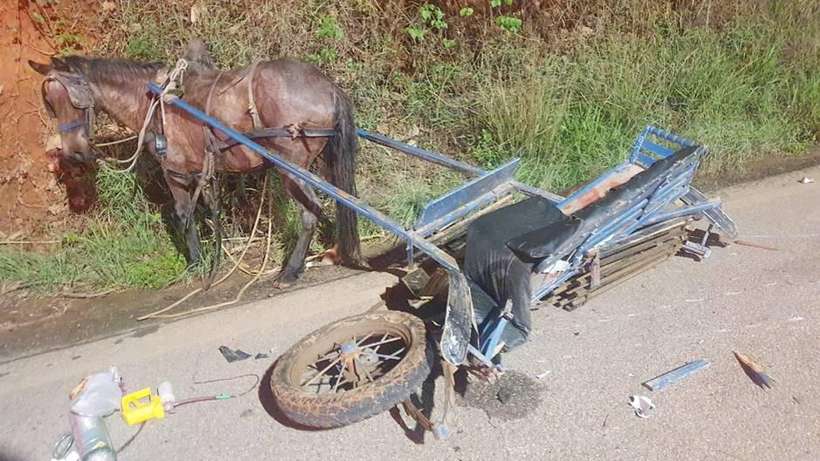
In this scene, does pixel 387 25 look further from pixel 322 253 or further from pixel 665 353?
pixel 665 353

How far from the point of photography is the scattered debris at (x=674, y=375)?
3.27 m

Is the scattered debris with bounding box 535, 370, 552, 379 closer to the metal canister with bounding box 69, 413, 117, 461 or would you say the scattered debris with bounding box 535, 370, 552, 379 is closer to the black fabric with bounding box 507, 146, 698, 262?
the black fabric with bounding box 507, 146, 698, 262

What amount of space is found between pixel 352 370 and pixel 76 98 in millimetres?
2798

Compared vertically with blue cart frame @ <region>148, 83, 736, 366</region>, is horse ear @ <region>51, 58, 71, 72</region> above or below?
above

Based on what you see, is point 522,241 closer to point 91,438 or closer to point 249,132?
point 249,132

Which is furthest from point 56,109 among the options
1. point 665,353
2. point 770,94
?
point 770,94

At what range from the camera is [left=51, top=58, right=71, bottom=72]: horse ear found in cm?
425

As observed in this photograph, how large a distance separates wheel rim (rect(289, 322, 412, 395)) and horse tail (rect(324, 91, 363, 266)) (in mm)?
1226

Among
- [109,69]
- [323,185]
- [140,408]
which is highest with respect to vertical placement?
[109,69]

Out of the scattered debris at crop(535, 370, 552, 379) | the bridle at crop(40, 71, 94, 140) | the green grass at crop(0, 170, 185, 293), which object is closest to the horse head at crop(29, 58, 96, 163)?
the bridle at crop(40, 71, 94, 140)

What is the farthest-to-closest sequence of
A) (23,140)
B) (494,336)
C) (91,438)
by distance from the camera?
(23,140) < (91,438) < (494,336)

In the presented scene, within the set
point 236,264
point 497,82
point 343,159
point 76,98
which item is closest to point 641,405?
point 343,159

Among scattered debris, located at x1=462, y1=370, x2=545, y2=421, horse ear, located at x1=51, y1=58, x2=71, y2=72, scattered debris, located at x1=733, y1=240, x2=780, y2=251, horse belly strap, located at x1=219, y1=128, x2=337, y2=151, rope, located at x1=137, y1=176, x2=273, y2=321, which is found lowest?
rope, located at x1=137, y1=176, x2=273, y2=321

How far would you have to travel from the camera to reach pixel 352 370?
3.36 m
